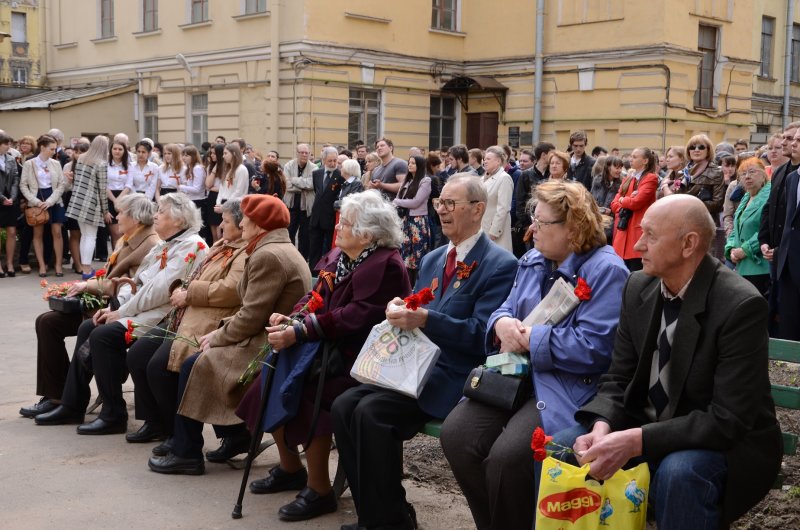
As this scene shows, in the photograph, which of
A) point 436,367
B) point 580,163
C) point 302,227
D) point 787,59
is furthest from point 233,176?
point 787,59

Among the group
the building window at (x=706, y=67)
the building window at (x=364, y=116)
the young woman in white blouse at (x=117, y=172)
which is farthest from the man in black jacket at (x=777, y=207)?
the building window at (x=706, y=67)

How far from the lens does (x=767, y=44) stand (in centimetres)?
2984

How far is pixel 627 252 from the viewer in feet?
31.4

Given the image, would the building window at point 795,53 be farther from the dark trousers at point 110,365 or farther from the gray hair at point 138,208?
the dark trousers at point 110,365

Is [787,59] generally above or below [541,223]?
above

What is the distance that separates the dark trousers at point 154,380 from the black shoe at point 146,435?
0.04 metres

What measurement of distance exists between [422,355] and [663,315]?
3.96 feet

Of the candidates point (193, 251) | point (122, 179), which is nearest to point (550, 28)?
point (122, 179)

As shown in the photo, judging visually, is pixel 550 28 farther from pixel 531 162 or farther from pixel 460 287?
pixel 460 287

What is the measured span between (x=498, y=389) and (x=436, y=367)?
0.57m

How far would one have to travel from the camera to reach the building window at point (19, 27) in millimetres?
34375

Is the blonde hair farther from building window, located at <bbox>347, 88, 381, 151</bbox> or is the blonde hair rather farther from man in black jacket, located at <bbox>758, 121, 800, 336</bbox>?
building window, located at <bbox>347, 88, 381, 151</bbox>

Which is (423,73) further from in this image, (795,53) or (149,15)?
(795,53)

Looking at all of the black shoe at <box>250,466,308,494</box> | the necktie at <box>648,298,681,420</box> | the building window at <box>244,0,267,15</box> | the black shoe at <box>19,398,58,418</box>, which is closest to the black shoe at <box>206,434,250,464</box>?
the black shoe at <box>250,466,308,494</box>
